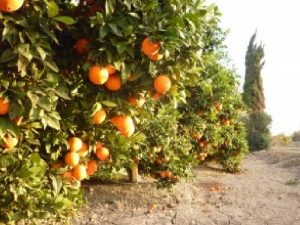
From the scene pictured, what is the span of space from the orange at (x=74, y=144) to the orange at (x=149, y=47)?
896mm

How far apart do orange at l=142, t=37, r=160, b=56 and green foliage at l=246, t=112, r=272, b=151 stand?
21.4 m

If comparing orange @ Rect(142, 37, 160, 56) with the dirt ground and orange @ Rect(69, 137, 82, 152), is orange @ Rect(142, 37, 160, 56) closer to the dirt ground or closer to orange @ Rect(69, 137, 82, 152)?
orange @ Rect(69, 137, 82, 152)

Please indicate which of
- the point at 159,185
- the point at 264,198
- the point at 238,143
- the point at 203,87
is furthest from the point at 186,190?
the point at 238,143

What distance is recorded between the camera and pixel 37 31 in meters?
2.18

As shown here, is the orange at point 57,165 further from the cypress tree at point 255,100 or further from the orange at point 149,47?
the cypress tree at point 255,100

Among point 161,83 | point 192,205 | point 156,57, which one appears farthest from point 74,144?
point 192,205

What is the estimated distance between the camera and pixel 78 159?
2.84m

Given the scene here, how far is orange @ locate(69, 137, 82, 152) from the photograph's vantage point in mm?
2768

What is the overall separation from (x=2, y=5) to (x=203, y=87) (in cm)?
629

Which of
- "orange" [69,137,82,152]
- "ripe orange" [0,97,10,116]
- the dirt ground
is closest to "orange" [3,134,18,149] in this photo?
"ripe orange" [0,97,10,116]

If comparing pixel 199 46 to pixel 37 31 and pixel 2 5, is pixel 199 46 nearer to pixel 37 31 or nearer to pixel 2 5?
pixel 37 31

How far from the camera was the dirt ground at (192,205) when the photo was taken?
6055mm

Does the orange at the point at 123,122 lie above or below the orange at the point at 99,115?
below

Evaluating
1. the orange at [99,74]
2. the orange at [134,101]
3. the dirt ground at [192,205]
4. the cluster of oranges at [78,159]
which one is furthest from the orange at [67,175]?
the dirt ground at [192,205]
